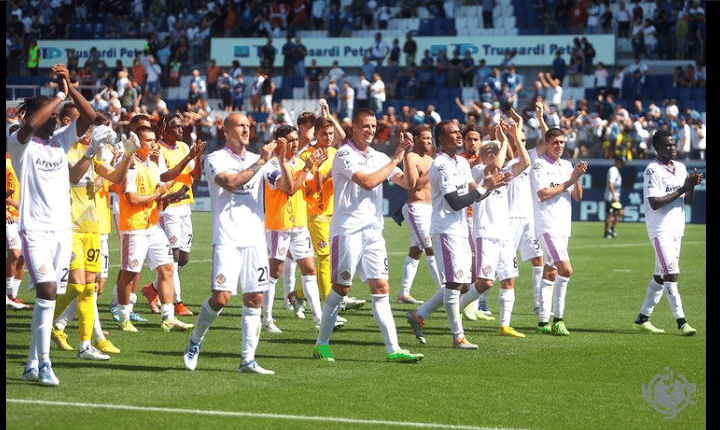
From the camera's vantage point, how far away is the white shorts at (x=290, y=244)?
48.2 ft

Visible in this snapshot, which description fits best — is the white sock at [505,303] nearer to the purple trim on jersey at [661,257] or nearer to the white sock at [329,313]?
the purple trim on jersey at [661,257]

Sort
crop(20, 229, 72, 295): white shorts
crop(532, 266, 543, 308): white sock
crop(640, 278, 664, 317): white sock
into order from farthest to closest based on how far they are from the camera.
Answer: crop(532, 266, 543, 308): white sock
crop(640, 278, 664, 317): white sock
crop(20, 229, 72, 295): white shorts

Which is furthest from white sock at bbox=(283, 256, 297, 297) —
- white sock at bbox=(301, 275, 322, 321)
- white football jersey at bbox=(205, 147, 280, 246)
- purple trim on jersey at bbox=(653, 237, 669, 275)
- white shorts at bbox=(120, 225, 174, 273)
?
purple trim on jersey at bbox=(653, 237, 669, 275)

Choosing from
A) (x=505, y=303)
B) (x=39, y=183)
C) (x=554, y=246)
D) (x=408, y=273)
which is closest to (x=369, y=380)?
(x=39, y=183)

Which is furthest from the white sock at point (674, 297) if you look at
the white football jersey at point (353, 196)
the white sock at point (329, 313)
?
the white sock at point (329, 313)

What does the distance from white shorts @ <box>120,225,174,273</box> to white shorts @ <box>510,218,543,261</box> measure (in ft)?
14.8

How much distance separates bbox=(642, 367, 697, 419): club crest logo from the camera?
1018 centimetres

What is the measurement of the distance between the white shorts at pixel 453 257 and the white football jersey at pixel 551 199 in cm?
221

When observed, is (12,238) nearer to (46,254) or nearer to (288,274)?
(288,274)

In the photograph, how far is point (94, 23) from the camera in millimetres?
53438

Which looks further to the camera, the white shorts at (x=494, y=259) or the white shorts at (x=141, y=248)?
the white shorts at (x=494, y=259)

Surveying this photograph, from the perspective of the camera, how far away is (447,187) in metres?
12.8

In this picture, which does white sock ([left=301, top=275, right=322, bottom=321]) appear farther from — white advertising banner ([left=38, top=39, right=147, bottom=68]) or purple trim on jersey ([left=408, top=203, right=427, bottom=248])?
white advertising banner ([left=38, top=39, right=147, bottom=68])

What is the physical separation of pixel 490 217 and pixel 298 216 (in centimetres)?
240
